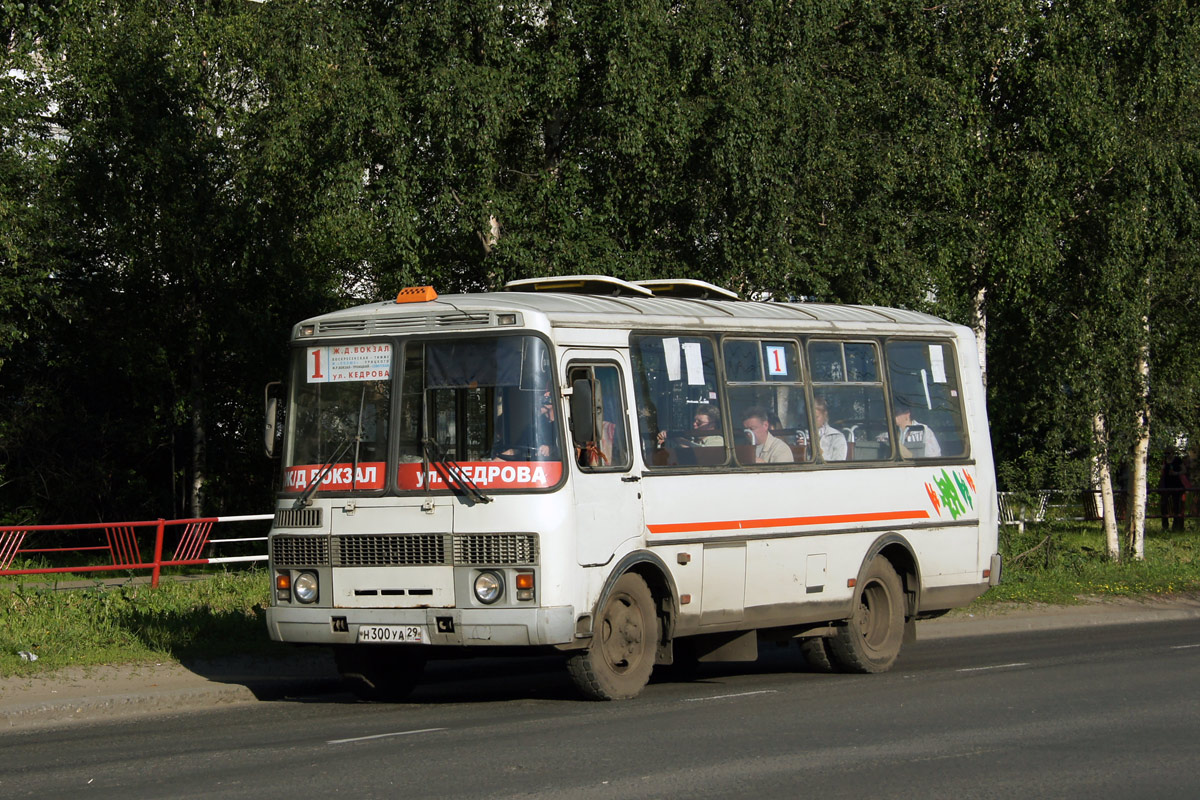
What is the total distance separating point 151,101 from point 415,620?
23.8 meters

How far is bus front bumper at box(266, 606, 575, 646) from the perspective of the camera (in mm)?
11156

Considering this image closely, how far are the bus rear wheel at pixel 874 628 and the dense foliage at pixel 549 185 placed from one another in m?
9.71

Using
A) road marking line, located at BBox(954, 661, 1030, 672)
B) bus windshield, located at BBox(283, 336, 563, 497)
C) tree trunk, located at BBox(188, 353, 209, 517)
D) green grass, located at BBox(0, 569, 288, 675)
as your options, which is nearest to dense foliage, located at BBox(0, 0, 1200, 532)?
tree trunk, located at BBox(188, 353, 209, 517)

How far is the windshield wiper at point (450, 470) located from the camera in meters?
11.4

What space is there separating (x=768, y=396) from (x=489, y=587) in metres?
3.64

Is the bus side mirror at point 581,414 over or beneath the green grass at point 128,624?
over

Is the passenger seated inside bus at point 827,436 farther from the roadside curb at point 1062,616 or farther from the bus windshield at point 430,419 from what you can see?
the roadside curb at point 1062,616

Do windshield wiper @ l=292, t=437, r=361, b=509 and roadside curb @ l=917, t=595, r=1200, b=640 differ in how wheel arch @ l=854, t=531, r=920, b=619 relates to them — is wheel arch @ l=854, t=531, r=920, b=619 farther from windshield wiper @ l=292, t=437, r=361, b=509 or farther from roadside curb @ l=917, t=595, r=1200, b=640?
windshield wiper @ l=292, t=437, r=361, b=509

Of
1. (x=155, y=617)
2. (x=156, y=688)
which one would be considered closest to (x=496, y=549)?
(x=156, y=688)

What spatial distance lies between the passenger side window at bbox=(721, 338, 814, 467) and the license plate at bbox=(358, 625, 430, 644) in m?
3.30

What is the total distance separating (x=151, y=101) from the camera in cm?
3253

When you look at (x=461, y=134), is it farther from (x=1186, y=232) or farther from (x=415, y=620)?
(x=1186, y=232)

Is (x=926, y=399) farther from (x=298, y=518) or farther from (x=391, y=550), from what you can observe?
(x=298, y=518)

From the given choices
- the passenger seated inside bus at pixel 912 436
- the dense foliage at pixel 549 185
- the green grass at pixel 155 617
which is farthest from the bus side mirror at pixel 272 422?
the dense foliage at pixel 549 185
